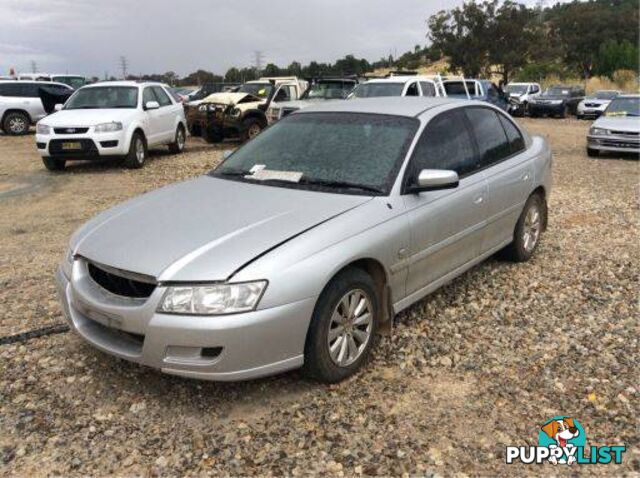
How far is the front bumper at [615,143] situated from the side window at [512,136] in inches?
344

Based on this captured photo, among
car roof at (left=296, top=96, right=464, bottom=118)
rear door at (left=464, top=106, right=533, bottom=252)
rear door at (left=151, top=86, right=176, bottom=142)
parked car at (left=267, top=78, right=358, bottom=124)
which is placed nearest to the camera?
car roof at (left=296, top=96, right=464, bottom=118)

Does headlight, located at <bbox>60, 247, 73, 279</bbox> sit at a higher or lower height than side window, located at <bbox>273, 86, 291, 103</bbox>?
lower

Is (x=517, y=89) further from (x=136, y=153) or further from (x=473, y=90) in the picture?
(x=136, y=153)

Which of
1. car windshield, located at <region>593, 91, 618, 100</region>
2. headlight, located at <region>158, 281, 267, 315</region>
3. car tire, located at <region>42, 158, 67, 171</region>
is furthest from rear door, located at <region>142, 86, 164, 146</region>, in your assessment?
car windshield, located at <region>593, 91, 618, 100</region>

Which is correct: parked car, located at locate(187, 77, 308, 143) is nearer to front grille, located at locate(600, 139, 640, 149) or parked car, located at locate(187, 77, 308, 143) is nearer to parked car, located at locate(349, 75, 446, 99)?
parked car, located at locate(349, 75, 446, 99)

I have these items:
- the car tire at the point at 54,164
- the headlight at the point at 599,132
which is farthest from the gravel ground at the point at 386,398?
the headlight at the point at 599,132

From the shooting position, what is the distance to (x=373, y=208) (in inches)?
141

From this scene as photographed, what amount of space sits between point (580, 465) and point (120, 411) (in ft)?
7.71

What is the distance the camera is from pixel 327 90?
53.3 ft

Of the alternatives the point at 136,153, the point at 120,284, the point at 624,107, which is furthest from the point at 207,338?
the point at 624,107

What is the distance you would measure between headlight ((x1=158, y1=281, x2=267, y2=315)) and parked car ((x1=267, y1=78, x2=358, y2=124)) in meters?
13.2

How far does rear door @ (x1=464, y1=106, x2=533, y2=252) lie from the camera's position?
476 cm

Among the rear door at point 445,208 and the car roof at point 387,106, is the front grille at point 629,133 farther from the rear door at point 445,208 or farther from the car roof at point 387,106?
the rear door at point 445,208

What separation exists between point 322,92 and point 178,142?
4.33 metres
